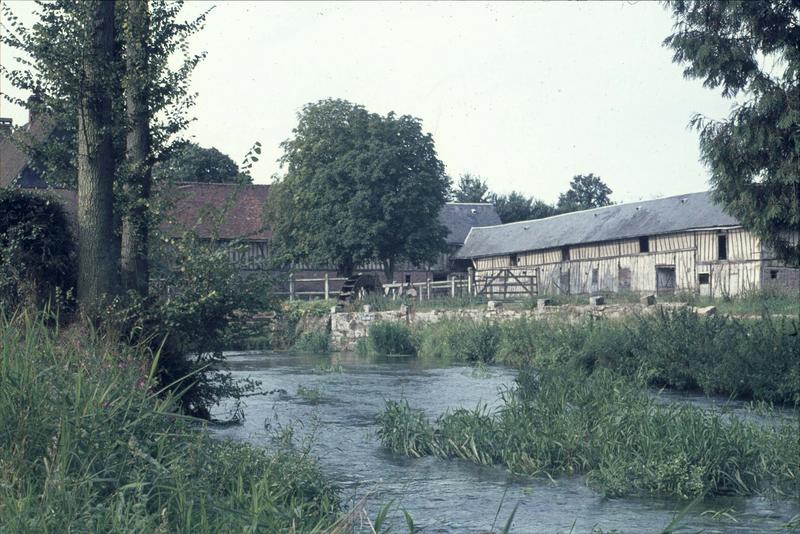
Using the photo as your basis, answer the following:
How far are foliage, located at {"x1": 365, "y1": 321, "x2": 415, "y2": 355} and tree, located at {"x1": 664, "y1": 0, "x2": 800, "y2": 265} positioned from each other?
1234 centimetres

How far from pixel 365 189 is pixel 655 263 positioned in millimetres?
15060

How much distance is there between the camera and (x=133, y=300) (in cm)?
908

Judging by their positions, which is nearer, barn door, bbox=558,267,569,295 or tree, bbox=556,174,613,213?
barn door, bbox=558,267,569,295

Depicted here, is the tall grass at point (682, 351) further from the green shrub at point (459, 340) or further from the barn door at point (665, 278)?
the barn door at point (665, 278)

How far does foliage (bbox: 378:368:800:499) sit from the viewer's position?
309 inches

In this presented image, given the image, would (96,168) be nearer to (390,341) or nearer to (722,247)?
(390,341)

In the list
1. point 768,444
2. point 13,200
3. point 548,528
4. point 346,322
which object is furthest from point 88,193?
point 346,322

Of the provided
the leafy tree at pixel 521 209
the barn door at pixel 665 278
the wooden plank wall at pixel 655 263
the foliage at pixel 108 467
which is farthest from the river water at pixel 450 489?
the leafy tree at pixel 521 209

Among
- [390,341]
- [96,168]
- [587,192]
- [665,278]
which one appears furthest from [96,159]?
[587,192]

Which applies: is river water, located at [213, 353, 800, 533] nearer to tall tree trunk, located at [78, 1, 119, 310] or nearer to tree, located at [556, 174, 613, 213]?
tall tree trunk, located at [78, 1, 119, 310]

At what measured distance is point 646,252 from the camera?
3819 centimetres

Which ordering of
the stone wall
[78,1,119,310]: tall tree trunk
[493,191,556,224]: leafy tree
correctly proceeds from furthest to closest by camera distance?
[493,191,556,224]: leafy tree
the stone wall
[78,1,119,310]: tall tree trunk

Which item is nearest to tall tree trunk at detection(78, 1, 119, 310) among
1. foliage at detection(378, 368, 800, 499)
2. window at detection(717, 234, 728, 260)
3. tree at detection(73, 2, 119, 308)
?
tree at detection(73, 2, 119, 308)

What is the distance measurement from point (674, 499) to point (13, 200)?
746cm
